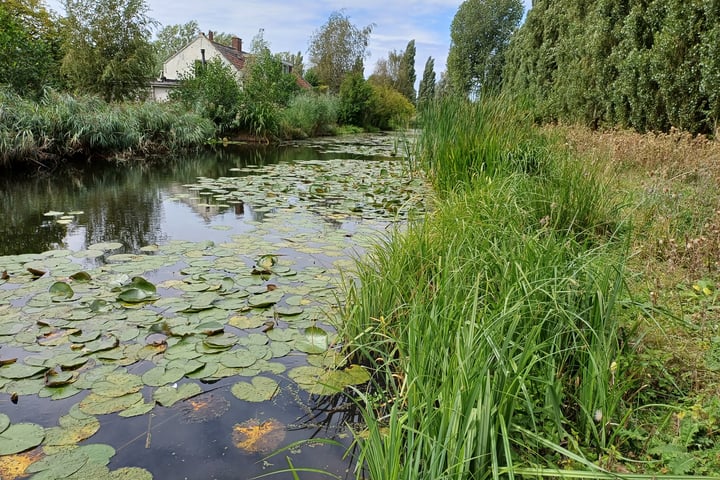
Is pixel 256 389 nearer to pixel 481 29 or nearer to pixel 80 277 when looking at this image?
pixel 80 277

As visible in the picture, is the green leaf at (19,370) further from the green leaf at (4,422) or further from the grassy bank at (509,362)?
the grassy bank at (509,362)

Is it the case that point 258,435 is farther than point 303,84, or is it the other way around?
point 303,84

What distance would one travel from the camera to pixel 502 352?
1.37 meters

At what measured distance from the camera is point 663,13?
5766 mm

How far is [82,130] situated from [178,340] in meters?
7.98

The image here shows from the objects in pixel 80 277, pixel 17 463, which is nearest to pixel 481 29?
pixel 80 277

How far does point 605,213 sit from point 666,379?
1.62m

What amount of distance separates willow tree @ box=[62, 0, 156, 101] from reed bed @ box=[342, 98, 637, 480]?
50.0 feet

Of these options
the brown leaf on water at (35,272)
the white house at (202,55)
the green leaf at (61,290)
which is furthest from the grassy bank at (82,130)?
the white house at (202,55)

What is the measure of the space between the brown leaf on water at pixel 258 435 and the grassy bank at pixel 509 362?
1.03 feet

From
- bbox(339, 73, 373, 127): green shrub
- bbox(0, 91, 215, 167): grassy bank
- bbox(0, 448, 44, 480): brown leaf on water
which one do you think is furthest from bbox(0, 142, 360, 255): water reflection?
bbox(339, 73, 373, 127): green shrub

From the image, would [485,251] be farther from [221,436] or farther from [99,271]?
[99,271]

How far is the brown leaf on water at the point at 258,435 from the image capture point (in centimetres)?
163

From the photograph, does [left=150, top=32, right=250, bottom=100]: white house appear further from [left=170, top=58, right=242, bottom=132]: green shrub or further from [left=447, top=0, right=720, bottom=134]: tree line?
[left=447, top=0, right=720, bottom=134]: tree line
